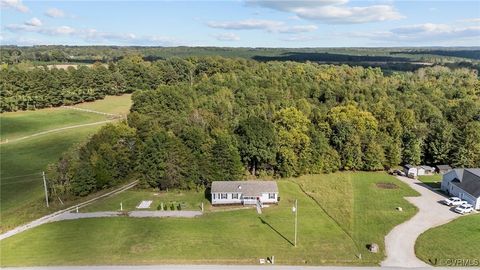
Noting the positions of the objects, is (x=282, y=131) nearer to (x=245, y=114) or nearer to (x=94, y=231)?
(x=245, y=114)

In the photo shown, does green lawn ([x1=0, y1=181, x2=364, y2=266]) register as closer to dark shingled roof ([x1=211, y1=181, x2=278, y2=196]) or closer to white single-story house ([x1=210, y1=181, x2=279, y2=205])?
white single-story house ([x1=210, y1=181, x2=279, y2=205])

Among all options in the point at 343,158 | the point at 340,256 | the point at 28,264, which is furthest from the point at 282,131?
the point at 28,264

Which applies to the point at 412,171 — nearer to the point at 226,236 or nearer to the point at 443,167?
the point at 443,167

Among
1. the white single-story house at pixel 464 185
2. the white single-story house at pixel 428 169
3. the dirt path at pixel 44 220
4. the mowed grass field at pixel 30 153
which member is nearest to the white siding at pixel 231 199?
the dirt path at pixel 44 220

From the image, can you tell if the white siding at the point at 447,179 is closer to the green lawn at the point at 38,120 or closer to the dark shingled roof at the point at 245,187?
the dark shingled roof at the point at 245,187

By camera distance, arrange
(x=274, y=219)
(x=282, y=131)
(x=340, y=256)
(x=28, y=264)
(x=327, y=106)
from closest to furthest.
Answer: (x=28, y=264) < (x=340, y=256) < (x=274, y=219) < (x=282, y=131) < (x=327, y=106)

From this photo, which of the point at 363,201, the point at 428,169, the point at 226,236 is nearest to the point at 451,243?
the point at 363,201

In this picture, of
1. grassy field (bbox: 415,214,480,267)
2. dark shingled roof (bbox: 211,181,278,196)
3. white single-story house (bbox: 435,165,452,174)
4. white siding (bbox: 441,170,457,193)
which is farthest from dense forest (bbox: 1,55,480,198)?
grassy field (bbox: 415,214,480,267)
